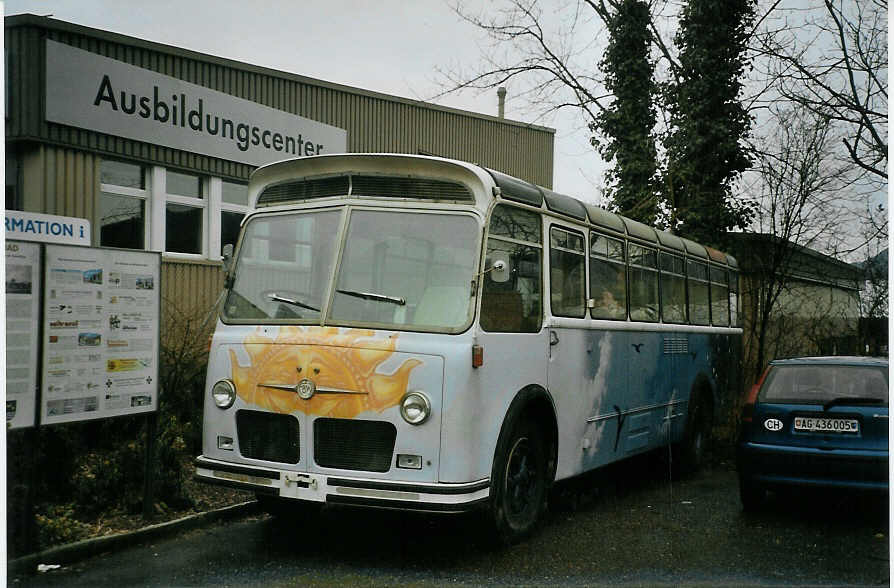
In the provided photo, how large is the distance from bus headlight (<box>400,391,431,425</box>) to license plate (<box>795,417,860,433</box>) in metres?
3.76

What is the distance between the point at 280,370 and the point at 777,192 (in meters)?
13.7

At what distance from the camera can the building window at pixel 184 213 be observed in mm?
14086

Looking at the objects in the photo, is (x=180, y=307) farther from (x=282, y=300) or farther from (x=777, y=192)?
(x=777, y=192)

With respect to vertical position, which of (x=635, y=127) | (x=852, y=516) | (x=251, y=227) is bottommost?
(x=852, y=516)

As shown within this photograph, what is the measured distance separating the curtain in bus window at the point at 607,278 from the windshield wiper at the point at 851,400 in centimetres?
212

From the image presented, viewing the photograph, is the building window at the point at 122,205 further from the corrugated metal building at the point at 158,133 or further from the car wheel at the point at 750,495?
the car wheel at the point at 750,495

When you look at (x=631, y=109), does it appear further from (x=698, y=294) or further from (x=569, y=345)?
(x=569, y=345)

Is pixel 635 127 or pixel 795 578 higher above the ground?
pixel 635 127

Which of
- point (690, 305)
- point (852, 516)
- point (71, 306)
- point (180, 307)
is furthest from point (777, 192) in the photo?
point (71, 306)

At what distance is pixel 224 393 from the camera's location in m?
7.17

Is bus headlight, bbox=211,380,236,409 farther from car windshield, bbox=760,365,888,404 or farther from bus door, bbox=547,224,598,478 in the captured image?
car windshield, bbox=760,365,888,404

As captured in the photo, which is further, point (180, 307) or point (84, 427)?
point (180, 307)

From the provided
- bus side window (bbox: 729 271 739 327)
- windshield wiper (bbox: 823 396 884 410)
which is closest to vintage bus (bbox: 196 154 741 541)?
windshield wiper (bbox: 823 396 884 410)

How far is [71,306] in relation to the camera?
24.0 ft
